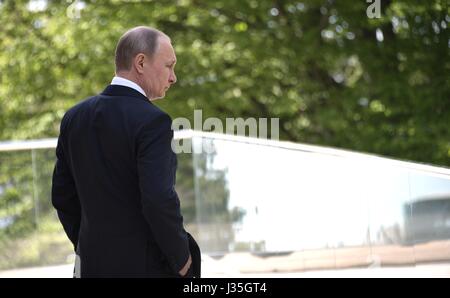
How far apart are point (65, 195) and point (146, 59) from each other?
1.90 feet

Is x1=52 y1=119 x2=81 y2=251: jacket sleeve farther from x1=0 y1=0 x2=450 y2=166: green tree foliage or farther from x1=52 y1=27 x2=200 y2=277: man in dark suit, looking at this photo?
x1=0 y1=0 x2=450 y2=166: green tree foliage

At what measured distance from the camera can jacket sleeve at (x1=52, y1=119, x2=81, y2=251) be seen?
3092mm

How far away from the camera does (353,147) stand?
14.2 meters

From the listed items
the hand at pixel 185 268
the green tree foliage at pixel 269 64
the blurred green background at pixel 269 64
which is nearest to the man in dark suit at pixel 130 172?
the hand at pixel 185 268

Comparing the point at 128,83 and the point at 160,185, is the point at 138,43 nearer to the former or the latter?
the point at 128,83

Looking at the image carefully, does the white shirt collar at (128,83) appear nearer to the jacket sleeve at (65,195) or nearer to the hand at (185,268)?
the jacket sleeve at (65,195)

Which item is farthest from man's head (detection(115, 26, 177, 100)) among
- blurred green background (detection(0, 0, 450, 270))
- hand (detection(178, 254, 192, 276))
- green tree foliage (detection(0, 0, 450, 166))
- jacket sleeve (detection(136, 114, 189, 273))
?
green tree foliage (detection(0, 0, 450, 166))

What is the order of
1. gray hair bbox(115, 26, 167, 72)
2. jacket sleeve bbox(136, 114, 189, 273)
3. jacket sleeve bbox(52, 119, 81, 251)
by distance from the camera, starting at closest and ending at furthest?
jacket sleeve bbox(136, 114, 189, 273), gray hair bbox(115, 26, 167, 72), jacket sleeve bbox(52, 119, 81, 251)

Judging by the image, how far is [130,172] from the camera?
2852 millimetres

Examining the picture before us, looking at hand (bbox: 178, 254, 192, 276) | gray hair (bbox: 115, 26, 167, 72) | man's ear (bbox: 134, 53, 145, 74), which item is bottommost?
hand (bbox: 178, 254, 192, 276)

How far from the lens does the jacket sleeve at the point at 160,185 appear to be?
9.04ft

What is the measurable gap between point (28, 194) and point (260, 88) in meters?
8.36

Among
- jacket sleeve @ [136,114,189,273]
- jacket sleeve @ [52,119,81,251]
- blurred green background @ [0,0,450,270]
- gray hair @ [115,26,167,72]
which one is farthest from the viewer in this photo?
blurred green background @ [0,0,450,270]

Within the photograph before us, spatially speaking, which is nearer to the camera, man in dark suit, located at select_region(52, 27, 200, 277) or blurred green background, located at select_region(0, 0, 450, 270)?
man in dark suit, located at select_region(52, 27, 200, 277)
